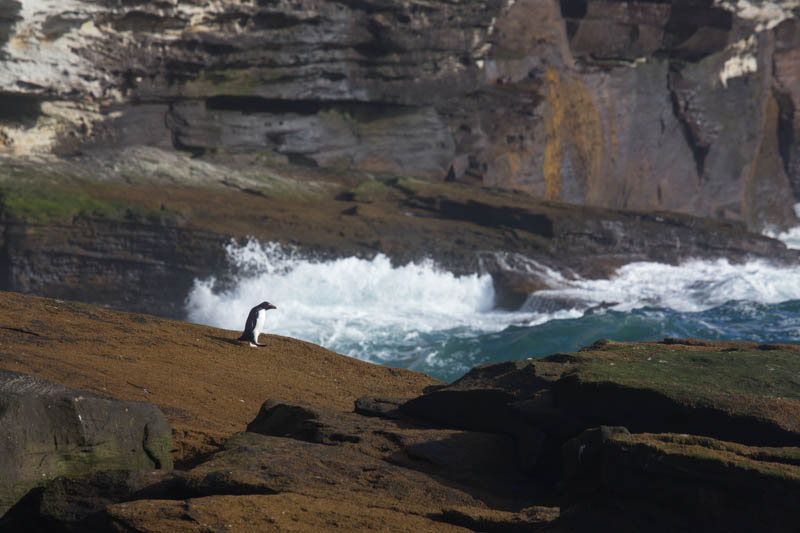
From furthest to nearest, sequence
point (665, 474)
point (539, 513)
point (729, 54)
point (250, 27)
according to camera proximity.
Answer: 1. point (729, 54)
2. point (250, 27)
3. point (539, 513)
4. point (665, 474)

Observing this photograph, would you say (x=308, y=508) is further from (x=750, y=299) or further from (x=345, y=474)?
(x=750, y=299)

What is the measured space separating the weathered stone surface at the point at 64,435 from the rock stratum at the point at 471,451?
1.0 inches

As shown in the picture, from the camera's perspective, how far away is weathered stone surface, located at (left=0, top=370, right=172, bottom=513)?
4055 mm

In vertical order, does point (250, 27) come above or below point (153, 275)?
above

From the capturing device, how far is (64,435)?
4250 mm

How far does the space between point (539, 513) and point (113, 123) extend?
1684 cm

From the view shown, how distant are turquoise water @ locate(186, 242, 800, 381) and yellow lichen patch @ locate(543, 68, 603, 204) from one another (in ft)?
24.1

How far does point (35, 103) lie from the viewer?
1783 centimetres

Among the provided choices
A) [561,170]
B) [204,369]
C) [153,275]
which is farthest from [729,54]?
[204,369]

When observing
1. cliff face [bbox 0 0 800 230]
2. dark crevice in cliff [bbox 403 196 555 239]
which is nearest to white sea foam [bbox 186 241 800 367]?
dark crevice in cliff [bbox 403 196 555 239]

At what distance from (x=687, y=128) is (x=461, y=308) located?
1634cm

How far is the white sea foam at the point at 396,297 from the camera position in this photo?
14.9 meters

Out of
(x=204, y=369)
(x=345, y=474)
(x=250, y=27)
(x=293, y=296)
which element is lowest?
Answer: (x=293, y=296)

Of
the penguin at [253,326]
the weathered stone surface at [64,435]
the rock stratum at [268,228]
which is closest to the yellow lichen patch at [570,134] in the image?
the rock stratum at [268,228]
